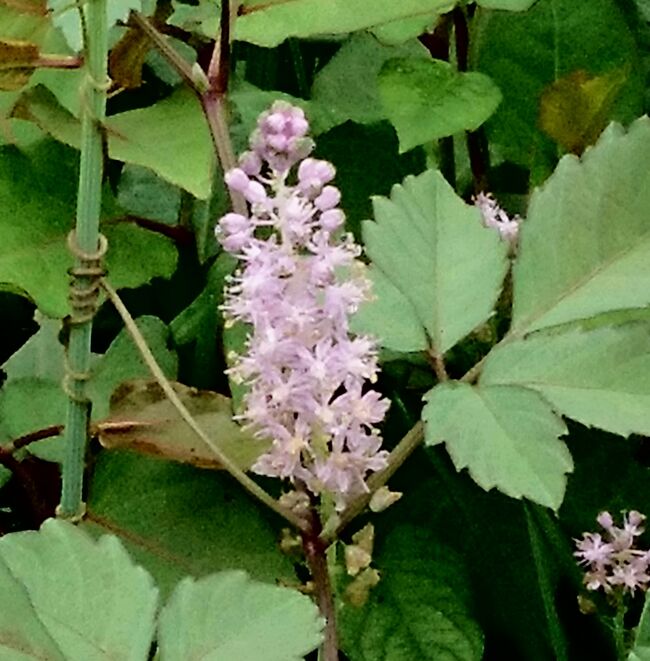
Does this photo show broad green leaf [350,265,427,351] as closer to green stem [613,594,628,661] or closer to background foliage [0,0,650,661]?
background foliage [0,0,650,661]

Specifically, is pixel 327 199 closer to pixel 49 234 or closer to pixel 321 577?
pixel 321 577

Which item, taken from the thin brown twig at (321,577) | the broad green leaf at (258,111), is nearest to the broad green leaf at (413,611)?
the thin brown twig at (321,577)

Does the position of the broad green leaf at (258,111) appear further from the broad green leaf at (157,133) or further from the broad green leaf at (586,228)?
the broad green leaf at (586,228)

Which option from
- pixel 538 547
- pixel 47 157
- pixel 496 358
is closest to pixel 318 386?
pixel 496 358

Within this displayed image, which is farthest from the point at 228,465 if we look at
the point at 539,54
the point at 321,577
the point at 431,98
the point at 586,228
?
the point at 539,54

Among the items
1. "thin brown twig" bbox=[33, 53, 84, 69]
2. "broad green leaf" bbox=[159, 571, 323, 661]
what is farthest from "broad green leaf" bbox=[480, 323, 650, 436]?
"thin brown twig" bbox=[33, 53, 84, 69]

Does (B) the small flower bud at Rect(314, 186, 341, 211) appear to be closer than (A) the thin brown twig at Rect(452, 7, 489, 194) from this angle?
Yes
